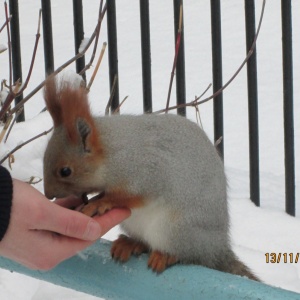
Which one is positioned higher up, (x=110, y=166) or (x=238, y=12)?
(x=110, y=166)

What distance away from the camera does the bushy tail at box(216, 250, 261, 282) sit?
181 centimetres

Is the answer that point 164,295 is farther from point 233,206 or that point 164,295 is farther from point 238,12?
point 238,12

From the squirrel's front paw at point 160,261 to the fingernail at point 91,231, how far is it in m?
0.16

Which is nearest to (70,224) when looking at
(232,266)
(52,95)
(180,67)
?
(52,95)

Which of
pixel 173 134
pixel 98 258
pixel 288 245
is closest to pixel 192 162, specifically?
pixel 173 134

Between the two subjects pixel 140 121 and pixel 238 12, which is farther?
pixel 238 12

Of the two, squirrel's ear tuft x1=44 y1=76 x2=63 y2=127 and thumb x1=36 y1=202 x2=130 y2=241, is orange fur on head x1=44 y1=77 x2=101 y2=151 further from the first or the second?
thumb x1=36 y1=202 x2=130 y2=241

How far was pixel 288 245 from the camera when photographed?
2.71 meters

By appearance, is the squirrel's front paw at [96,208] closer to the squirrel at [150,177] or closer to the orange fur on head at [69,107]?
the squirrel at [150,177]

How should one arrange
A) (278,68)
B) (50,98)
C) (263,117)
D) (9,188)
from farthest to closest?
(278,68)
(263,117)
(50,98)
(9,188)

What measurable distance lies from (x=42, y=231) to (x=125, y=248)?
0.82ft

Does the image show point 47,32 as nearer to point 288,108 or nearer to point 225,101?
point 288,108

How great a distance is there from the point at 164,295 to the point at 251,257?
103 cm
